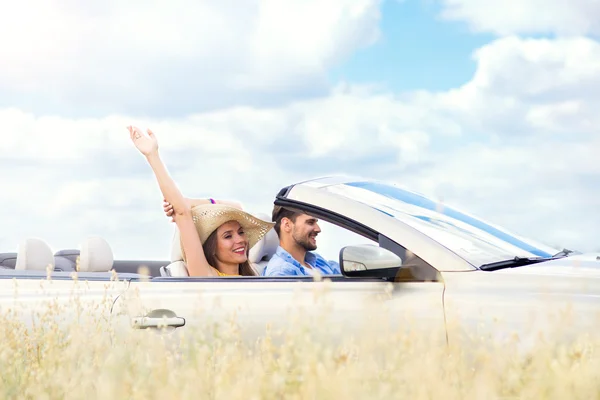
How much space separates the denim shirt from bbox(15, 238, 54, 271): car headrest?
60.0 inches

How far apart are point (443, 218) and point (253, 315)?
52.8 inches

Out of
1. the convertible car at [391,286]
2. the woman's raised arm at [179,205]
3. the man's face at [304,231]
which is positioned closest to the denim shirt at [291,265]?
the man's face at [304,231]

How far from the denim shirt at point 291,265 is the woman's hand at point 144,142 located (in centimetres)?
125

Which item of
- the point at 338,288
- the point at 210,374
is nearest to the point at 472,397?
the point at 210,374

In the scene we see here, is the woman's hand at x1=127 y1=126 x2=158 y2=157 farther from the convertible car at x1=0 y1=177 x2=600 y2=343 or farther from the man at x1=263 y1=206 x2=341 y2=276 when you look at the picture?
the convertible car at x1=0 y1=177 x2=600 y2=343

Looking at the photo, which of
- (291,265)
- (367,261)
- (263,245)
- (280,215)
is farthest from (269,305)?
(263,245)

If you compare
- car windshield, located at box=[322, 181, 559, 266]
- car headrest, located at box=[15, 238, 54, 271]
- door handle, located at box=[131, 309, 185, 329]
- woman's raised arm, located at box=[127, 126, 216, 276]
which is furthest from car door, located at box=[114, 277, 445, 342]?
car headrest, located at box=[15, 238, 54, 271]

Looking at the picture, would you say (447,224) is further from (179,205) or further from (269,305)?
(179,205)

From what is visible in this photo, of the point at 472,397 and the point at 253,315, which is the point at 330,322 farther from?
the point at 472,397

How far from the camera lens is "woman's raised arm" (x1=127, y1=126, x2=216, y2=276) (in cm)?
575

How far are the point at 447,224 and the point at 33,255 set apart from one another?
2832 mm

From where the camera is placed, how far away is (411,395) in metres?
3.09

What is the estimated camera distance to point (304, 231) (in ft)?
19.0

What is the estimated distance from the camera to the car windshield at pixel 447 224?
4.70 metres
